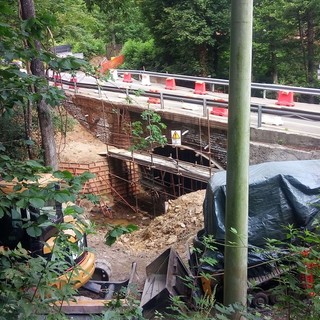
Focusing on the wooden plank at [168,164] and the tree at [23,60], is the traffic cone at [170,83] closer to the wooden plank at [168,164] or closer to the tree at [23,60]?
the wooden plank at [168,164]

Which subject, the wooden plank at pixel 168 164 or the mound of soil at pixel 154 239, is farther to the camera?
the wooden plank at pixel 168 164

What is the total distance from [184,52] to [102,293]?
68.1 feet

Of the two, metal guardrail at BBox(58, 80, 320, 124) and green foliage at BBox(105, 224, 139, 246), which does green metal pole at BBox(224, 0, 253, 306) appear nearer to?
green foliage at BBox(105, 224, 139, 246)

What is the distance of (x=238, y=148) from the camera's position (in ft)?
13.9

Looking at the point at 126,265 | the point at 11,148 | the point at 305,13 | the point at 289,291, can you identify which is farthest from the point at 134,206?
the point at 289,291

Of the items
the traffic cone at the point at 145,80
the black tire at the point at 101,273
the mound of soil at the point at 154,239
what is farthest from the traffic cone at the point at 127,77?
the black tire at the point at 101,273

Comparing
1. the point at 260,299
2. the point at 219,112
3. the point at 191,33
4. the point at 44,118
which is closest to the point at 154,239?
the point at 44,118

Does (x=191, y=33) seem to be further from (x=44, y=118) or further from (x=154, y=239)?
(x=154, y=239)

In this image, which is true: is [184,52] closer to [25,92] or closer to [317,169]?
[317,169]

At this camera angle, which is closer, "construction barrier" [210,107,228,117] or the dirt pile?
the dirt pile

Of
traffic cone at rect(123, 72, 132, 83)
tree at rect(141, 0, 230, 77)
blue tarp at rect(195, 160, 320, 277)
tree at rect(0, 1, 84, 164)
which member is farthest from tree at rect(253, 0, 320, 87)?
tree at rect(0, 1, 84, 164)

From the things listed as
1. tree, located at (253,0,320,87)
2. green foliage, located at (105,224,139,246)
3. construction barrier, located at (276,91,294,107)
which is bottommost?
construction barrier, located at (276,91,294,107)

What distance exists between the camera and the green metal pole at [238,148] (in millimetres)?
3951

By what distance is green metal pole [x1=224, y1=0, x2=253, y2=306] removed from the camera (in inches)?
156
